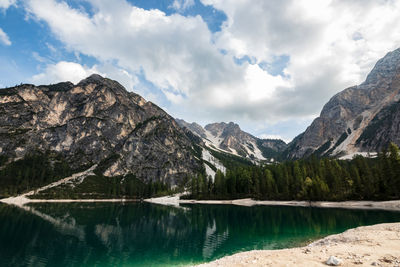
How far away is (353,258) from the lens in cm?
1589

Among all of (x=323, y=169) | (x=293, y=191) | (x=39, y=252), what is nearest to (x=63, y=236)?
(x=39, y=252)

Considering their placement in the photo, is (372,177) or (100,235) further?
(372,177)

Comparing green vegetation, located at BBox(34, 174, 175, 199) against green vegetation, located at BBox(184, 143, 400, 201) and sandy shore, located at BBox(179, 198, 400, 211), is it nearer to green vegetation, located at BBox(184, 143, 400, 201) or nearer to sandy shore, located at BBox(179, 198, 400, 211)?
green vegetation, located at BBox(184, 143, 400, 201)

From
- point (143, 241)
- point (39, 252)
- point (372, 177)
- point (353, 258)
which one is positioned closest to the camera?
point (353, 258)

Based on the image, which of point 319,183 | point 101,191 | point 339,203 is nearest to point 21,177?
point 101,191

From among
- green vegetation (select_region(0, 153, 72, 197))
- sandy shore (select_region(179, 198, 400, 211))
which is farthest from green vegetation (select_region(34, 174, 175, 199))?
sandy shore (select_region(179, 198, 400, 211))

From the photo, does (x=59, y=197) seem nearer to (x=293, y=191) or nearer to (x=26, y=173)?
(x=26, y=173)

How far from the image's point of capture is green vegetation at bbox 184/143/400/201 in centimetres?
7812

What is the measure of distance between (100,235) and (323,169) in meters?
106

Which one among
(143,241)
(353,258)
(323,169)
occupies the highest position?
(323,169)

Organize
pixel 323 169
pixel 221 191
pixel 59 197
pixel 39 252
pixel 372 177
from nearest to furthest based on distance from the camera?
pixel 39 252 < pixel 372 177 < pixel 323 169 < pixel 221 191 < pixel 59 197

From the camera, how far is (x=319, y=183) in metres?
96.0

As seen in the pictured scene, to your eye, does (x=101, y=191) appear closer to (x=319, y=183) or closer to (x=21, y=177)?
(x=21, y=177)

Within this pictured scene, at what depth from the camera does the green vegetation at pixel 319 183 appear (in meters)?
78.1
